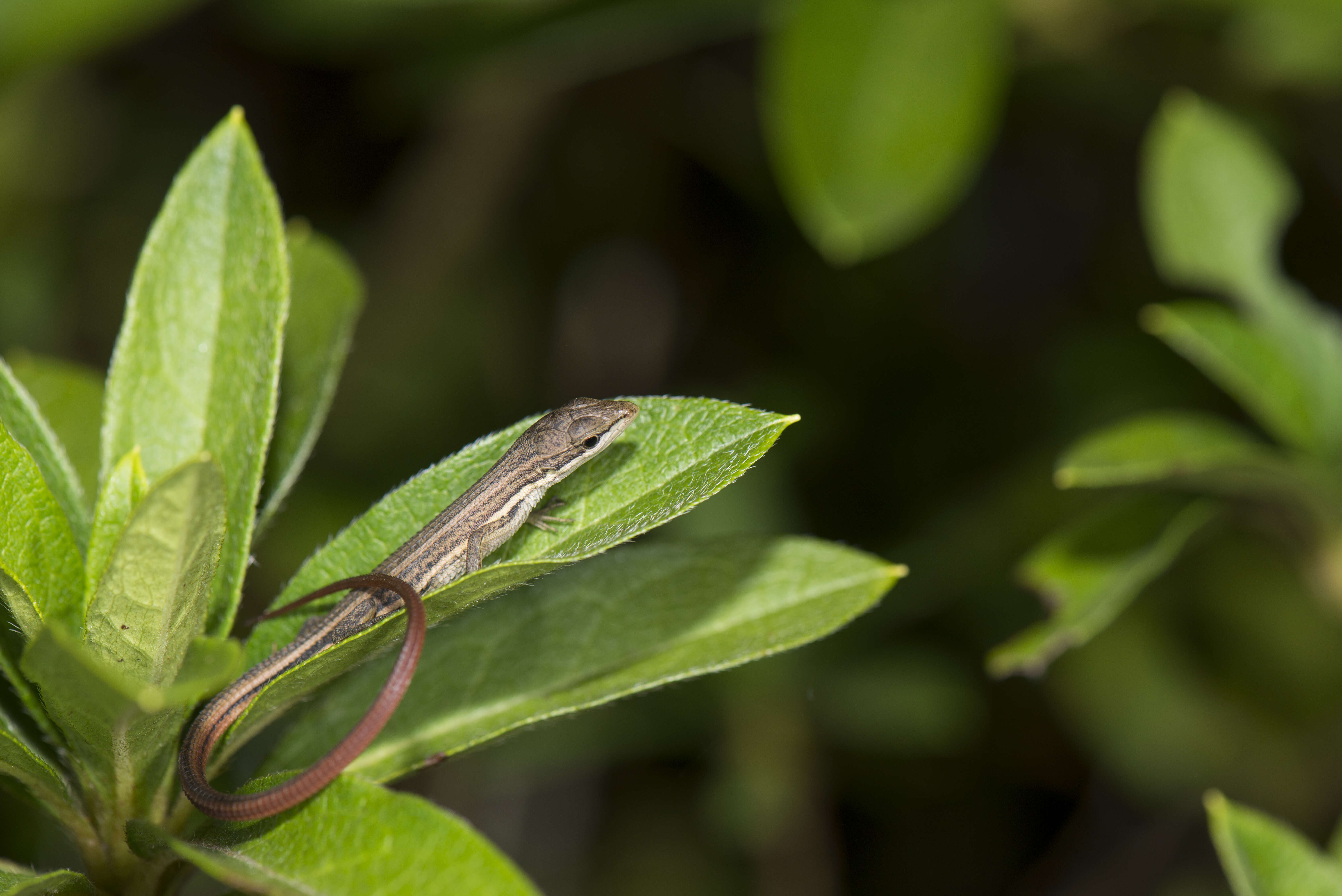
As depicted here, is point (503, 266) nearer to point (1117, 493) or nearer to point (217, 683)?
point (1117, 493)

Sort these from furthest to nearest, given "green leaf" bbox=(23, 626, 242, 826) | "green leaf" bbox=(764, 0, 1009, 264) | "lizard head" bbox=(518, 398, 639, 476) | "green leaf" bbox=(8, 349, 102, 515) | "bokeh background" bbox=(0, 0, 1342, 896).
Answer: "bokeh background" bbox=(0, 0, 1342, 896) → "green leaf" bbox=(764, 0, 1009, 264) → "green leaf" bbox=(8, 349, 102, 515) → "lizard head" bbox=(518, 398, 639, 476) → "green leaf" bbox=(23, 626, 242, 826)

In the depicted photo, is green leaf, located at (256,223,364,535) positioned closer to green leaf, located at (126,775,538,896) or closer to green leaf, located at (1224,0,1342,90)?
green leaf, located at (126,775,538,896)

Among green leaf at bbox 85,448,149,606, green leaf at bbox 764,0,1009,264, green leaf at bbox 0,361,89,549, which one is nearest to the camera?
green leaf at bbox 85,448,149,606

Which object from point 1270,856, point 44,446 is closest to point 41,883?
point 44,446

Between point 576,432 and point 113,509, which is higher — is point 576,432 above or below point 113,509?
below

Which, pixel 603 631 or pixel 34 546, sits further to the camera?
pixel 603 631

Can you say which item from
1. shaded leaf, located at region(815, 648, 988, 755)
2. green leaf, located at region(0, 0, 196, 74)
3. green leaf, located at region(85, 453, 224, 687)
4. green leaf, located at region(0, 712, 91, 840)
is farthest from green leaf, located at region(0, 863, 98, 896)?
shaded leaf, located at region(815, 648, 988, 755)

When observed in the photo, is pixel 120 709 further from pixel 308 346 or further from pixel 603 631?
pixel 308 346

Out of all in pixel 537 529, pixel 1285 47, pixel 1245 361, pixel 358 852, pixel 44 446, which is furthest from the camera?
pixel 1285 47
